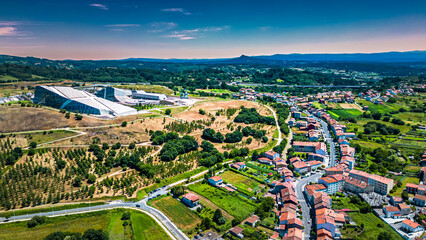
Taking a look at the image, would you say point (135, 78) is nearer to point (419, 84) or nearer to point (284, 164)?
point (284, 164)

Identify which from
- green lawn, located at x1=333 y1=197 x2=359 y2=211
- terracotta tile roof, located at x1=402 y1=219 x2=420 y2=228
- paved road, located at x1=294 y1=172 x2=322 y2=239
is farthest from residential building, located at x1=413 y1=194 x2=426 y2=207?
paved road, located at x1=294 y1=172 x2=322 y2=239

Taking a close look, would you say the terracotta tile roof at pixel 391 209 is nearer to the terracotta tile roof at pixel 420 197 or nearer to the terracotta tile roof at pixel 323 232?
the terracotta tile roof at pixel 420 197

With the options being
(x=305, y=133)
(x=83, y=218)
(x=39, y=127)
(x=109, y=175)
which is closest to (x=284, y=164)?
(x=305, y=133)

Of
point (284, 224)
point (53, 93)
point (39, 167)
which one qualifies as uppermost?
point (53, 93)

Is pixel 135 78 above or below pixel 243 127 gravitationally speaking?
above

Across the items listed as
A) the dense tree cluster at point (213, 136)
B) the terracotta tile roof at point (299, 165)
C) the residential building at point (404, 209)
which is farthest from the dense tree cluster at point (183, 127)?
the residential building at point (404, 209)

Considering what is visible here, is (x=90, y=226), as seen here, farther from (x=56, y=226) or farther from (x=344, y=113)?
(x=344, y=113)
